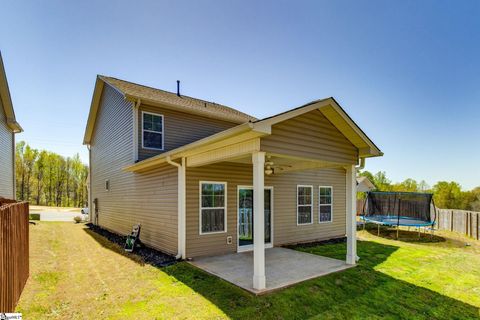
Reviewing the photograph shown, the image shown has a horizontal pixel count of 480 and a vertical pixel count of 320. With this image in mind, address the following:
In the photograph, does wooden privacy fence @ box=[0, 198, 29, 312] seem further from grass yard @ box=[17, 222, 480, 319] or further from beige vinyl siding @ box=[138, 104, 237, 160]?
beige vinyl siding @ box=[138, 104, 237, 160]

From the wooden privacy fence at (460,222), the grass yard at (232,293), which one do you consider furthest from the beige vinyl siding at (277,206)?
the wooden privacy fence at (460,222)

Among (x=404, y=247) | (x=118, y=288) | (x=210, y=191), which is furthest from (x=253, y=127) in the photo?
(x=404, y=247)

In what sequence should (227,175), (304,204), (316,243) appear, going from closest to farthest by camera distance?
(227,175) → (316,243) → (304,204)

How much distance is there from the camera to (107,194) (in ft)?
42.8

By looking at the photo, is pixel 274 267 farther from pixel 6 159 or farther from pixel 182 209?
pixel 6 159

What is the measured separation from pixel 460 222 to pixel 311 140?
11.8 m

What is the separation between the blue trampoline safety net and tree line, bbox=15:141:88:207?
35960mm

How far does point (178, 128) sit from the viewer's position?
9773mm

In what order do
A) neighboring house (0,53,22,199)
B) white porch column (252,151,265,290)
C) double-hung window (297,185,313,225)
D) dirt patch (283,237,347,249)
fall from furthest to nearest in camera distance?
neighboring house (0,53,22,199) → double-hung window (297,185,313,225) → dirt patch (283,237,347,249) → white porch column (252,151,265,290)

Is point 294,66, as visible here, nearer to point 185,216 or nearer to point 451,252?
point 185,216

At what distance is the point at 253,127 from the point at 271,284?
3044 mm

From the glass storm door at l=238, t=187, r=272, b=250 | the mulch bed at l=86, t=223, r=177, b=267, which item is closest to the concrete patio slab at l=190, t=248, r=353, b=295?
the glass storm door at l=238, t=187, r=272, b=250

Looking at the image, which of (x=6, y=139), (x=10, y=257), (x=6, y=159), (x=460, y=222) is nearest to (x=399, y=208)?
(x=460, y=222)

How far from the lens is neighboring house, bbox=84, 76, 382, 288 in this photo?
487 centimetres
